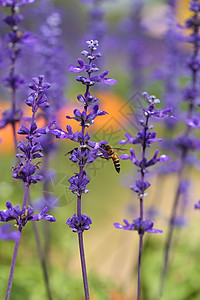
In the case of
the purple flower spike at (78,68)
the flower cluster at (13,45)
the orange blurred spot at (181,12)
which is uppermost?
the orange blurred spot at (181,12)

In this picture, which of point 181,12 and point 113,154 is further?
point 181,12

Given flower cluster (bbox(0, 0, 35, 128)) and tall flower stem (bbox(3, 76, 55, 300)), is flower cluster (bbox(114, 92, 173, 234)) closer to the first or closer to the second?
tall flower stem (bbox(3, 76, 55, 300))

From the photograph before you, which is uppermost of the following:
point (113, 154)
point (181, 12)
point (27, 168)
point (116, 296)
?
point (181, 12)

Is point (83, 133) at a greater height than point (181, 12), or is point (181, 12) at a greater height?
point (181, 12)

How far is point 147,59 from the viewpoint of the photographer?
10.4 ft

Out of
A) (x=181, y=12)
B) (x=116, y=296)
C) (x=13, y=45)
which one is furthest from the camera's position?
(x=181, y=12)

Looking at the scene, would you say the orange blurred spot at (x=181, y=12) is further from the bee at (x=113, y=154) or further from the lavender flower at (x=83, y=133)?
the lavender flower at (x=83, y=133)

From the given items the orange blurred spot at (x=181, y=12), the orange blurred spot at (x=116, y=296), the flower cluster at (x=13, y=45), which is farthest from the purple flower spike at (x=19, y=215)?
the orange blurred spot at (x=116, y=296)

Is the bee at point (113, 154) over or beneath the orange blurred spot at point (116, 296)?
over

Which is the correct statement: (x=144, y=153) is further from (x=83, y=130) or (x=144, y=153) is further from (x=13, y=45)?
(x=13, y=45)

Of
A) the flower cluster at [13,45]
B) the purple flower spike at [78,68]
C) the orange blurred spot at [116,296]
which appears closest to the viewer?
the purple flower spike at [78,68]

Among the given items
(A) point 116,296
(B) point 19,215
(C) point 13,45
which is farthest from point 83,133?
(A) point 116,296

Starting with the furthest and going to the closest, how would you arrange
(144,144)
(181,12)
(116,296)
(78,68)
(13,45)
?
1. (181,12)
2. (116,296)
3. (13,45)
4. (144,144)
5. (78,68)

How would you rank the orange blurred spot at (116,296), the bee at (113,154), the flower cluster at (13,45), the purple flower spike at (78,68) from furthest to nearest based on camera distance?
1. the orange blurred spot at (116,296)
2. the flower cluster at (13,45)
3. the bee at (113,154)
4. the purple flower spike at (78,68)
